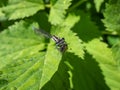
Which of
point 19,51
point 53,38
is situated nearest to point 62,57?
point 53,38

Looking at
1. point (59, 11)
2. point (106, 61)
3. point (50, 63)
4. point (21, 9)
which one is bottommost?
point (106, 61)

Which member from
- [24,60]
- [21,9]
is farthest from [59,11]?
[24,60]

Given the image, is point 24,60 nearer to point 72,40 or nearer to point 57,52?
point 57,52

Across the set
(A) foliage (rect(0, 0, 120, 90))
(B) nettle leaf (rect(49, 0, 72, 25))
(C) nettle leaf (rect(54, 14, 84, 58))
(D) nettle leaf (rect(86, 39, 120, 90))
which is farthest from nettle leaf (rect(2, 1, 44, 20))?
(D) nettle leaf (rect(86, 39, 120, 90))

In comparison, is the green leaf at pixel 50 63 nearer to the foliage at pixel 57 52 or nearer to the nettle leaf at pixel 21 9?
the foliage at pixel 57 52

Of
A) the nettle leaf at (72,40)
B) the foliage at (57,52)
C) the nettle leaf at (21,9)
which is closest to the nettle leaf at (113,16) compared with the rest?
the foliage at (57,52)

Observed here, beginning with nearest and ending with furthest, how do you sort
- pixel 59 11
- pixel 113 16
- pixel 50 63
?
pixel 50 63 → pixel 113 16 → pixel 59 11
